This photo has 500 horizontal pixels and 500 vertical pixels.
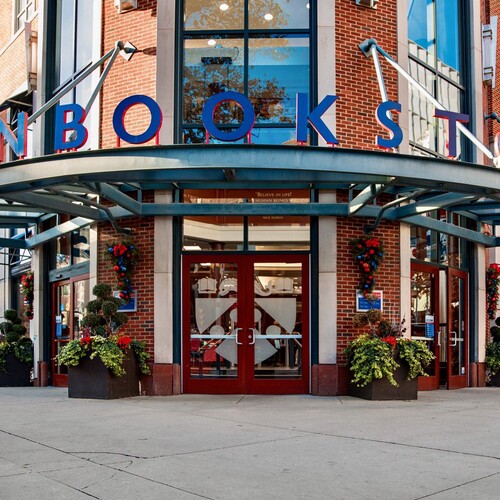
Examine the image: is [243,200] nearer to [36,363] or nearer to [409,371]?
[409,371]

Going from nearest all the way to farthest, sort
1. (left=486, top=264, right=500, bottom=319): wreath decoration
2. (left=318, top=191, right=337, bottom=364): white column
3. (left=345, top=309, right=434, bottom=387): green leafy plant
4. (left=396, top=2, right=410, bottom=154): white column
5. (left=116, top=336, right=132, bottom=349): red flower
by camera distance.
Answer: (left=345, top=309, right=434, bottom=387): green leafy plant, (left=116, top=336, right=132, bottom=349): red flower, (left=318, top=191, right=337, bottom=364): white column, (left=396, top=2, right=410, bottom=154): white column, (left=486, top=264, right=500, bottom=319): wreath decoration

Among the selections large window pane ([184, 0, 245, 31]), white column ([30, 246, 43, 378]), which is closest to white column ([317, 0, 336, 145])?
large window pane ([184, 0, 245, 31])

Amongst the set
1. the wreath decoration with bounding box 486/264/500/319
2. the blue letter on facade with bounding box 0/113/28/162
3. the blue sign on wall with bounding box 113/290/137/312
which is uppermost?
the blue letter on facade with bounding box 0/113/28/162

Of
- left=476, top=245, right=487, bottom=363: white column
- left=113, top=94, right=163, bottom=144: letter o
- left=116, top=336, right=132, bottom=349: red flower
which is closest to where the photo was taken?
left=113, top=94, right=163, bottom=144: letter o

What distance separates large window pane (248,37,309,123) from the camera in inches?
534

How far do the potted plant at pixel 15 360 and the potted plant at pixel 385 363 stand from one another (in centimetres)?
756

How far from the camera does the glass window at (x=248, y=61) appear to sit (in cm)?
1355

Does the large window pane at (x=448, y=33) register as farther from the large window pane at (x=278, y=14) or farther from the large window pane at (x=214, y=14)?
the large window pane at (x=214, y=14)

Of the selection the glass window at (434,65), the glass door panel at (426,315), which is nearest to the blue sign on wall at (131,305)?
the glass door panel at (426,315)

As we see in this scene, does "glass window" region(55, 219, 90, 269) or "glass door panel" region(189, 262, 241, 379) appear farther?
"glass window" region(55, 219, 90, 269)

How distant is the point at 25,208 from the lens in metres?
13.4

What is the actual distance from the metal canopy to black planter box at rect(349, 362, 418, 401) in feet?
8.34

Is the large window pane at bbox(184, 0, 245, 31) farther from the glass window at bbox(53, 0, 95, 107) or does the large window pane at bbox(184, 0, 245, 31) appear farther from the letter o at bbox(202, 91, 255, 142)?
the letter o at bbox(202, 91, 255, 142)

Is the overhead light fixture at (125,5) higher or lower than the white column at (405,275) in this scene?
higher
